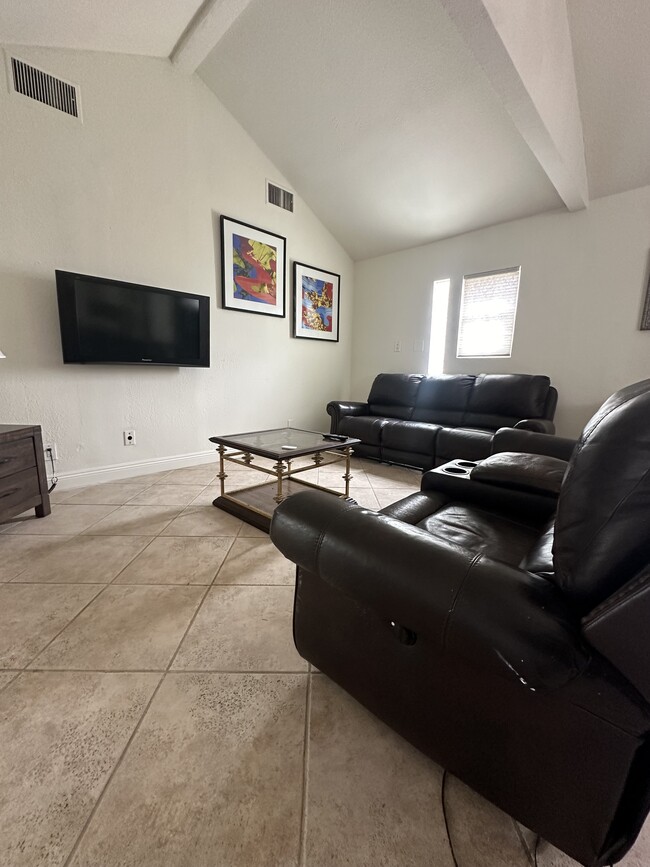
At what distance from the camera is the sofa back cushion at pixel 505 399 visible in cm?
297

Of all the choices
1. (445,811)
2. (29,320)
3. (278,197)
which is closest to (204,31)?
(278,197)

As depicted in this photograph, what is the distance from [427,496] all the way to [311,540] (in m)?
0.87

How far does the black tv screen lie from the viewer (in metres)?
2.35

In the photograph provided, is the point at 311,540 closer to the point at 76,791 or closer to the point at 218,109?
the point at 76,791

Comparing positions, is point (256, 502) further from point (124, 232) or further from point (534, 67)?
point (534, 67)

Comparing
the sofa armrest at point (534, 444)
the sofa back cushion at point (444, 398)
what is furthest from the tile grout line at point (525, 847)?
the sofa back cushion at point (444, 398)

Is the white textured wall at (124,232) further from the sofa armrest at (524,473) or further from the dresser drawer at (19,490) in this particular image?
the sofa armrest at (524,473)

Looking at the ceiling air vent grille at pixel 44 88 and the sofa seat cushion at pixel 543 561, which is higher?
the ceiling air vent grille at pixel 44 88

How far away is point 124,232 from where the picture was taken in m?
2.59

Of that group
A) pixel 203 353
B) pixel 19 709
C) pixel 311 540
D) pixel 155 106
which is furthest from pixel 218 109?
pixel 19 709

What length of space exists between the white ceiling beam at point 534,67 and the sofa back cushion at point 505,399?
1.50m

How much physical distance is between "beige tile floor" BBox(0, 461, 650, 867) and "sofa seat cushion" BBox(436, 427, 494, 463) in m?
1.98

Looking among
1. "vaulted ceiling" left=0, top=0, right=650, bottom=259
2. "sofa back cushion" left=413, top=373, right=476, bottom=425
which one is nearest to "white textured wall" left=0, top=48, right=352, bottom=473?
"vaulted ceiling" left=0, top=0, right=650, bottom=259

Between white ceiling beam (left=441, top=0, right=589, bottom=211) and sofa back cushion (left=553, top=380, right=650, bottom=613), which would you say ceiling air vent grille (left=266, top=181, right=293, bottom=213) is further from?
sofa back cushion (left=553, top=380, right=650, bottom=613)
